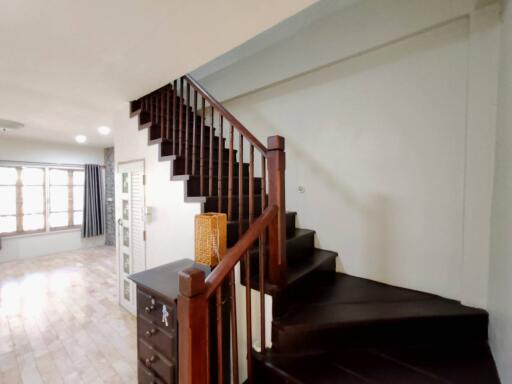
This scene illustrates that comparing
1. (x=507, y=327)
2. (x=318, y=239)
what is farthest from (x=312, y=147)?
(x=507, y=327)

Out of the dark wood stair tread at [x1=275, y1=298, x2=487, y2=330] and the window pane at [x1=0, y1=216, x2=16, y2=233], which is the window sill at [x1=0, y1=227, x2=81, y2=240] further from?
the dark wood stair tread at [x1=275, y1=298, x2=487, y2=330]

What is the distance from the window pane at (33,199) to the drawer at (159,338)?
549 centimetres

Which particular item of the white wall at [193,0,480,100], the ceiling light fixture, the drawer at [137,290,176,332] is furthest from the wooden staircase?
the ceiling light fixture

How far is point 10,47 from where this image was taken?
1.63 metres

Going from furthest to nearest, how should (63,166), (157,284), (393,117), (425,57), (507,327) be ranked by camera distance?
(63,166) → (393,117) → (425,57) → (157,284) → (507,327)

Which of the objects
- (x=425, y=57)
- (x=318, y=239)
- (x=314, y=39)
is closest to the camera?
(x=425, y=57)

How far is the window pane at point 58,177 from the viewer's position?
18.0 ft

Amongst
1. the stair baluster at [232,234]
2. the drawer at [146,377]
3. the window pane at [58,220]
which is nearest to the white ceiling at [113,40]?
the stair baluster at [232,234]

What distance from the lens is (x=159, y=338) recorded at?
4.79 feet

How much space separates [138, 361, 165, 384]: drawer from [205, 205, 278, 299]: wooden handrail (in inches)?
35.6

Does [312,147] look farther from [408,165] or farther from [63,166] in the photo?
[63,166]

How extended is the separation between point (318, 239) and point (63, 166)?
6100 mm

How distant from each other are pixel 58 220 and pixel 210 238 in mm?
5960

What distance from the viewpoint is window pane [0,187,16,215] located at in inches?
190
